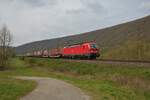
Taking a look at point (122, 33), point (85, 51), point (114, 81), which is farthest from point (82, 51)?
point (122, 33)

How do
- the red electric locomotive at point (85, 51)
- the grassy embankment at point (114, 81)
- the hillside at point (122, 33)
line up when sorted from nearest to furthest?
the grassy embankment at point (114, 81) → the red electric locomotive at point (85, 51) → the hillside at point (122, 33)

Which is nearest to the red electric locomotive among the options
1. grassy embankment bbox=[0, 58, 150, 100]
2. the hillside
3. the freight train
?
the freight train

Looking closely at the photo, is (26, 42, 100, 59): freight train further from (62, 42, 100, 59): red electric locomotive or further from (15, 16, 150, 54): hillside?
(15, 16, 150, 54): hillside

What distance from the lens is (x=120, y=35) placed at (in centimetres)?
11850

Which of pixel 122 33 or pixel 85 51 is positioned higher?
pixel 122 33

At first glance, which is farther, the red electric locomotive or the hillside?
the hillside

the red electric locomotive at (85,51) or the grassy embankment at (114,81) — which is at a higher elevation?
the red electric locomotive at (85,51)

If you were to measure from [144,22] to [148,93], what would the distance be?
303 feet

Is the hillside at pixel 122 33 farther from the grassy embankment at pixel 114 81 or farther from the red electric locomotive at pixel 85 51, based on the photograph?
the grassy embankment at pixel 114 81

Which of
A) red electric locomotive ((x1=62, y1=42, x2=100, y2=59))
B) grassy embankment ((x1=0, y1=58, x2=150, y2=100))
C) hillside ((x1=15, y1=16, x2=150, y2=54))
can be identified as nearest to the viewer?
grassy embankment ((x1=0, y1=58, x2=150, y2=100))

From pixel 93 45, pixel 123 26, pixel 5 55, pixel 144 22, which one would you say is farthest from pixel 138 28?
pixel 93 45

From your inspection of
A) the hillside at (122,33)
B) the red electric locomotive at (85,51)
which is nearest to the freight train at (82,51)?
the red electric locomotive at (85,51)

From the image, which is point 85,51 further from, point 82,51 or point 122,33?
point 122,33

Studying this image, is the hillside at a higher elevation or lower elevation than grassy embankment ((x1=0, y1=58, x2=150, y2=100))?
higher
